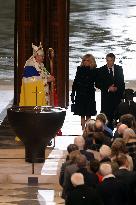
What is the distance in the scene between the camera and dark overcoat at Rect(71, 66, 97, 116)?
58.8 feet

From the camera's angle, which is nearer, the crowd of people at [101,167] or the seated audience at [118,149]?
the crowd of people at [101,167]

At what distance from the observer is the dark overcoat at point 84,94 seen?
1792 cm

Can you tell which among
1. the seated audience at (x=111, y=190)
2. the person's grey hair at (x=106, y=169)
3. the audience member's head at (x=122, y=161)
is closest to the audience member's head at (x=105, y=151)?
the audience member's head at (x=122, y=161)

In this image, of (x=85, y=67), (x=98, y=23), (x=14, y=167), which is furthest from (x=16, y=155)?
(x=98, y=23)

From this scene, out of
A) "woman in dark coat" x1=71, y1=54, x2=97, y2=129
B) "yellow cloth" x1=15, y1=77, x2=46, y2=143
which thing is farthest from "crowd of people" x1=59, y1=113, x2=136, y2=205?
"woman in dark coat" x1=71, y1=54, x2=97, y2=129

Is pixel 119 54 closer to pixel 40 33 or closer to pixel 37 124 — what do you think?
pixel 40 33

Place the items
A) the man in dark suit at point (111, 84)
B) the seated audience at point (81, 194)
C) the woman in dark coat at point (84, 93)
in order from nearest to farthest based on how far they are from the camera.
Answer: the seated audience at point (81, 194) < the man in dark suit at point (111, 84) < the woman in dark coat at point (84, 93)

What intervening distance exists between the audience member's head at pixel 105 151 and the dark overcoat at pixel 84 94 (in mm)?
5532

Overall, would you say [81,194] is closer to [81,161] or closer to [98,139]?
[81,161]

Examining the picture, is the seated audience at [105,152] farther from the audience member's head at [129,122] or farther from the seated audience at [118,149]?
the audience member's head at [129,122]

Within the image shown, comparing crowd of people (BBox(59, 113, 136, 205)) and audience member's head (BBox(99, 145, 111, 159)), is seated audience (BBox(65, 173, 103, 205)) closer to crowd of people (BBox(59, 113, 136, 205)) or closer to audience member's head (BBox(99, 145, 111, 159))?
crowd of people (BBox(59, 113, 136, 205))

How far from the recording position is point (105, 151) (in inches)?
485

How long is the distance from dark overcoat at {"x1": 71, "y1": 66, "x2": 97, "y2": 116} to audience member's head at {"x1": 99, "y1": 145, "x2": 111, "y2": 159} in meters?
5.53

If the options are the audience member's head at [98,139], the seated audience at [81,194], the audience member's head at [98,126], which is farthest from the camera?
the audience member's head at [98,126]
